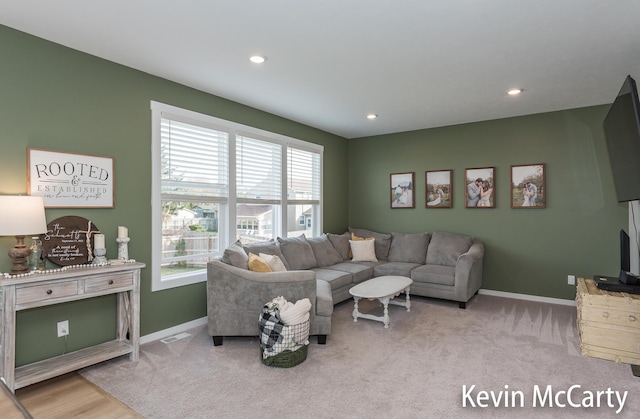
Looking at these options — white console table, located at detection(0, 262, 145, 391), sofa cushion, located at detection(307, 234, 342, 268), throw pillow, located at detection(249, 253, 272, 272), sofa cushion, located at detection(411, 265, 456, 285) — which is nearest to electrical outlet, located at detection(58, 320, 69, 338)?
white console table, located at detection(0, 262, 145, 391)

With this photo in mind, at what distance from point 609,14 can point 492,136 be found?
2834 mm

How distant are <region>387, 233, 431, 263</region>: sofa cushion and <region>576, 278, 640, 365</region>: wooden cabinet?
234 centimetres

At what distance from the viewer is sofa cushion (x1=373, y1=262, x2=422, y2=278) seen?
4.88 meters

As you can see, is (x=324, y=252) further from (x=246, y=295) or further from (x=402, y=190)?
(x=246, y=295)

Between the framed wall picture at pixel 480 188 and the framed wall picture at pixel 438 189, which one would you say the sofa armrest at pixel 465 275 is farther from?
the framed wall picture at pixel 438 189

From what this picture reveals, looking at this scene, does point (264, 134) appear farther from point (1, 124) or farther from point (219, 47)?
point (1, 124)

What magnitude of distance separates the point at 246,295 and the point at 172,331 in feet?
3.25

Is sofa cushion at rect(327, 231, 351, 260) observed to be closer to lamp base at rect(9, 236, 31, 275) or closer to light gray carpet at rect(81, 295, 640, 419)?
light gray carpet at rect(81, 295, 640, 419)

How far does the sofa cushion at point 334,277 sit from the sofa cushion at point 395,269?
0.65 meters

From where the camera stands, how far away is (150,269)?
3.42 m

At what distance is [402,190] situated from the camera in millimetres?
5938

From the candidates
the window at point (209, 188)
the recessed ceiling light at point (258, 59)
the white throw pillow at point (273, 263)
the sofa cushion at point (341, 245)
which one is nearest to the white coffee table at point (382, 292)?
the white throw pillow at point (273, 263)

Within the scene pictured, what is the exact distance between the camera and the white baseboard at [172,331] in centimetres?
337

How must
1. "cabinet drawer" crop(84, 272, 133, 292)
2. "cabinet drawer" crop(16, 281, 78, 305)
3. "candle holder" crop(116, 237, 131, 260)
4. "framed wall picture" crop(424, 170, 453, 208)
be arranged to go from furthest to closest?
"framed wall picture" crop(424, 170, 453, 208) < "candle holder" crop(116, 237, 131, 260) < "cabinet drawer" crop(84, 272, 133, 292) < "cabinet drawer" crop(16, 281, 78, 305)
